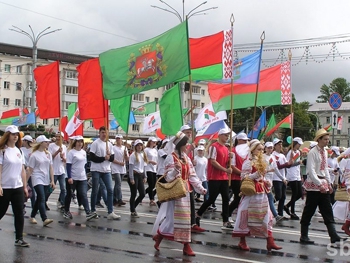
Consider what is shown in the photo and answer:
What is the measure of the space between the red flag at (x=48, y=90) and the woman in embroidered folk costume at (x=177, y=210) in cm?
662

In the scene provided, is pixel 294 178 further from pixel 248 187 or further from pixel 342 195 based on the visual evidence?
pixel 248 187

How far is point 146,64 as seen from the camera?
13016 mm

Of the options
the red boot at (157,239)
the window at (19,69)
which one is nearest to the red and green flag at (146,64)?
the red boot at (157,239)

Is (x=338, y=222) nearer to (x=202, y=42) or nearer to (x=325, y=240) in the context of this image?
(x=325, y=240)

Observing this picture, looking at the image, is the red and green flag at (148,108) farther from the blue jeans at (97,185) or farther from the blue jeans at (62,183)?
the blue jeans at (97,185)

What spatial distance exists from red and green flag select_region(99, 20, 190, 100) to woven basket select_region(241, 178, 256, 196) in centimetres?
328

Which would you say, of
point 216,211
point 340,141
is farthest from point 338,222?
point 340,141

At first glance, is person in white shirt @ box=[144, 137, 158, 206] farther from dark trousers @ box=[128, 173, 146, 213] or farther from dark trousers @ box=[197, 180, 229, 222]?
dark trousers @ box=[197, 180, 229, 222]

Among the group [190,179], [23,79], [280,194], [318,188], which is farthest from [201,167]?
[23,79]

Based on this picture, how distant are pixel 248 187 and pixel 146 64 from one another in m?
4.65

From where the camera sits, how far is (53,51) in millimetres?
86938

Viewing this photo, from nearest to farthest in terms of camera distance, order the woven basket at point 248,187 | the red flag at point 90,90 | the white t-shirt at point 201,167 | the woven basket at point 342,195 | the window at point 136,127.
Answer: the woven basket at point 248,187 → the woven basket at point 342,195 → the red flag at point 90,90 → the white t-shirt at point 201,167 → the window at point 136,127

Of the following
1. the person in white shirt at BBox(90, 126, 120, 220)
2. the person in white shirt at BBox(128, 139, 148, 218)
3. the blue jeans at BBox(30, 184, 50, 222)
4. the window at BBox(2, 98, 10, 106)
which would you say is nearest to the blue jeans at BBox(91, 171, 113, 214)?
the person in white shirt at BBox(90, 126, 120, 220)

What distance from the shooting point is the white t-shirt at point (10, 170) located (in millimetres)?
8969
